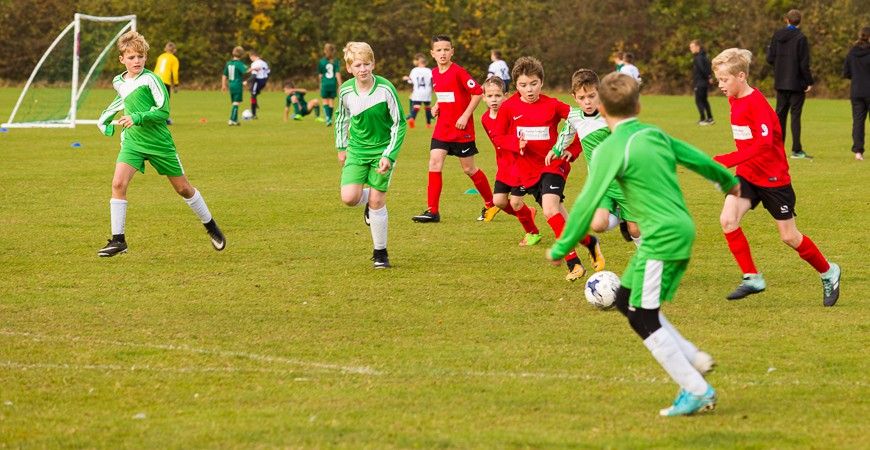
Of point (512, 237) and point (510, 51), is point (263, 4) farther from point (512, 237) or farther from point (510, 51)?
point (512, 237)

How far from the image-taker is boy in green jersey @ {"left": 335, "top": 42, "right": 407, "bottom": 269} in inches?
405

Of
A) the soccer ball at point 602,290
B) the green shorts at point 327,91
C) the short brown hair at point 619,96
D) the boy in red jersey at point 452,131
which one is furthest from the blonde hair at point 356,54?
the green shorts at point 327,91

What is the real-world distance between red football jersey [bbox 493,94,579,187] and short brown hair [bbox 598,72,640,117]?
4345mm

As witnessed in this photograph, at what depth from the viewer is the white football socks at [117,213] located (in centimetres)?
1070

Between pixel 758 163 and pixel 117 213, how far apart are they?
5109 mm

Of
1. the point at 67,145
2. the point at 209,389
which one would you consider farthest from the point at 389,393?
the point at 67,145

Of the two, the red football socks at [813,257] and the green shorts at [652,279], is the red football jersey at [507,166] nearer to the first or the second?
the red football socks at [813,257]

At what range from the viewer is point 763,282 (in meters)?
9.02

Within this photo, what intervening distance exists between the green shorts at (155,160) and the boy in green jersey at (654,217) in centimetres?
570

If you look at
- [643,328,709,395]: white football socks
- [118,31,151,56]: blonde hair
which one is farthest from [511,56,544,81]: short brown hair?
[643,328,709,395]: white football socks

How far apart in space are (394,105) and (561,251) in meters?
4.95

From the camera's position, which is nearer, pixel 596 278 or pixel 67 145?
pixel 596 278

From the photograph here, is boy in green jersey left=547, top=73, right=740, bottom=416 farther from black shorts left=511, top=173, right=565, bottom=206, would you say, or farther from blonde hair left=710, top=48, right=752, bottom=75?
black shorts left=511, top=173, right=565, bottom=206

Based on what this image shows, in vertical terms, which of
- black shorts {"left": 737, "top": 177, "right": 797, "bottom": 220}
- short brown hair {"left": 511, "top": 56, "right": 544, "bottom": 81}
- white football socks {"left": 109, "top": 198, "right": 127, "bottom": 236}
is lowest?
white football socks {"left": 109, "top": 198, "right": 127, "bottom": 236}
